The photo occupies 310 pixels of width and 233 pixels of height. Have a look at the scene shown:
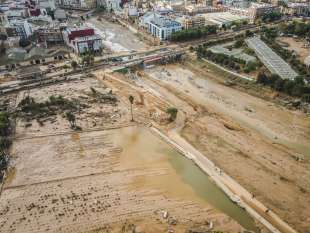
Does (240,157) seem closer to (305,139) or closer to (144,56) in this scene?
(305,139)

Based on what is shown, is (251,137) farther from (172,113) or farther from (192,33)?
(192,33)

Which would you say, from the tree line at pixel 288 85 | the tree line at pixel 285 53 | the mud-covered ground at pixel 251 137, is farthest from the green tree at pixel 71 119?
the tree line at pixel 285 53

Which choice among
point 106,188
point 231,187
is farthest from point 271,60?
point 106,188

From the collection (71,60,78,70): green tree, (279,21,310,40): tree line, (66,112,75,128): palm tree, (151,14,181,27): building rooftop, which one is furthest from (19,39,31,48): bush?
(279,21,310,40): tree line

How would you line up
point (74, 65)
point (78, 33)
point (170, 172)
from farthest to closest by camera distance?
point (78, 33), point (74, 65), point (170, 172)

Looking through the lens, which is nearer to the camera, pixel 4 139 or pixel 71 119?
pixel 4 139

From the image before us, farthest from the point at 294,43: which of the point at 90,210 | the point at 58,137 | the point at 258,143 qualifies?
the point at 90,210
